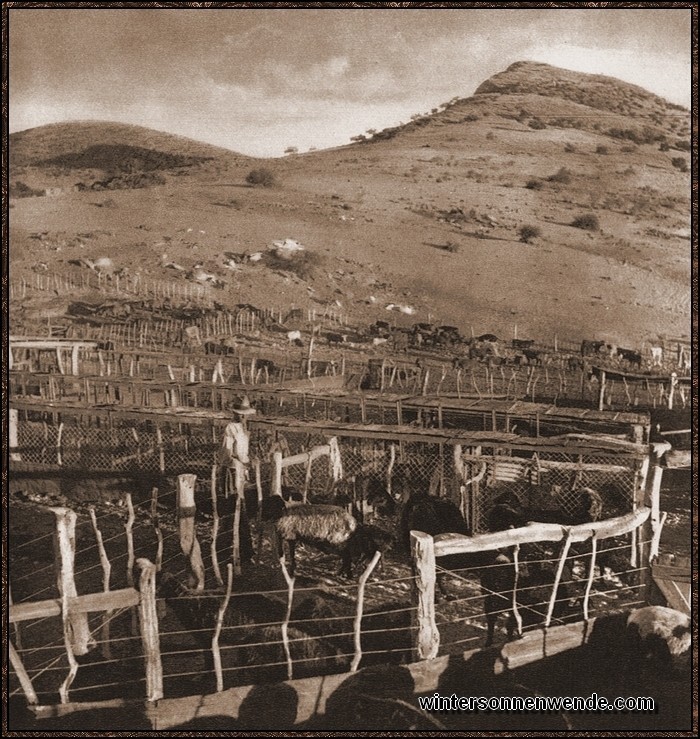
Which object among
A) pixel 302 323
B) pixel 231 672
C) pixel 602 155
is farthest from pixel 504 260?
pixel 231 672

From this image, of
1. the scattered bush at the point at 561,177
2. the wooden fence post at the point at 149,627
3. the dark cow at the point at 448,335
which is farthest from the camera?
the dark cow at the point at 448,335

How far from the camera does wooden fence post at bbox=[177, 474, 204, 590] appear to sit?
318 inches

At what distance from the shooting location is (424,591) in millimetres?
6242

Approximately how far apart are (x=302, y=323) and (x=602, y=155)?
737 centimetres

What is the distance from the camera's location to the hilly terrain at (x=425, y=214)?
1212 centimetres

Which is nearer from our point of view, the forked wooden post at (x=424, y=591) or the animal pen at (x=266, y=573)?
the forked wooden post at (x=424, y=591)

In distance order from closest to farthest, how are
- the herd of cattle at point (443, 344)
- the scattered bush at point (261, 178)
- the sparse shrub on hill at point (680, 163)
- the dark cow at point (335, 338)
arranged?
the sparse shrub on hill at point (680, 163), the scattered bush at point (261, 178), the herd of cattle at point (443, 344), the dark cow at point (335, 338)

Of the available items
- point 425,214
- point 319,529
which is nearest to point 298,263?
point 425,214

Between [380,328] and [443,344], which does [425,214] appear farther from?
[443,344]

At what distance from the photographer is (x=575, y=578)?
837 cm

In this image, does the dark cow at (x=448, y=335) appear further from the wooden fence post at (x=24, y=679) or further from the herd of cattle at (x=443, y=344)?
the wooden fence post at (x=24, y=679)

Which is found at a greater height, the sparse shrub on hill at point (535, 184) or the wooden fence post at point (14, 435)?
the sparse shrub on hill at point (535, 184)

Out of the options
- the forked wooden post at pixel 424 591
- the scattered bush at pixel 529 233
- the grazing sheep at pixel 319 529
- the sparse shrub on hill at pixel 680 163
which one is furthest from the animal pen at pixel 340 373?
the forked wooden post at pixel 424 591

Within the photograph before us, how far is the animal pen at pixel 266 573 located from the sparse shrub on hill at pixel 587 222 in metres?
4.72
